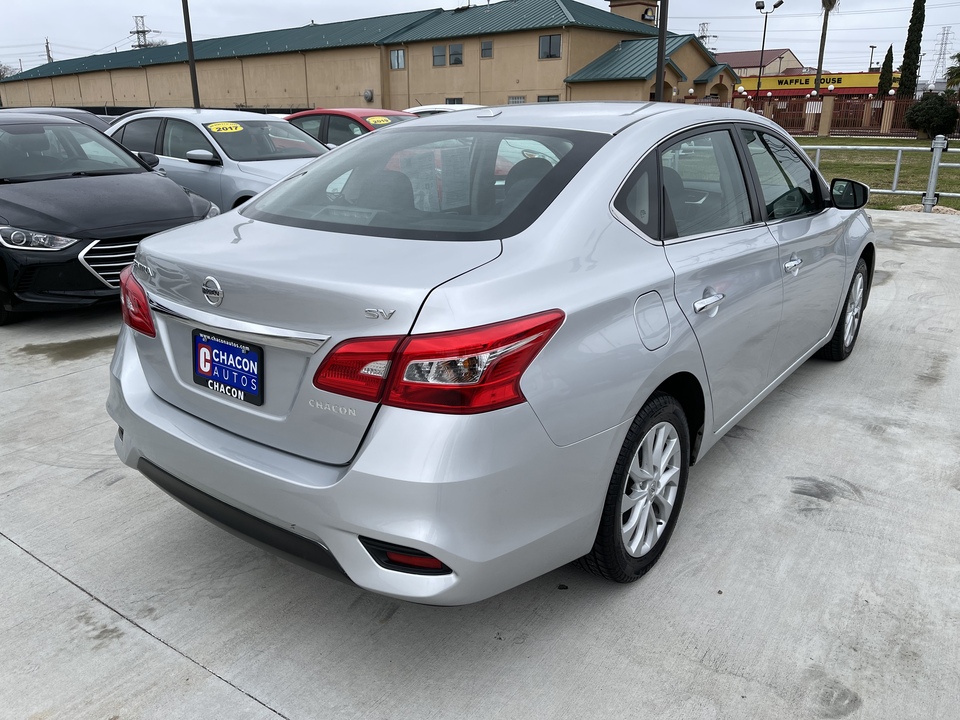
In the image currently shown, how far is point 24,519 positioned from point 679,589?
262 cm

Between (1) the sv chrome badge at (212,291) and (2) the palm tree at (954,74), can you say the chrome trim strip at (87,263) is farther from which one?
(2) the palm tree at (954,74)

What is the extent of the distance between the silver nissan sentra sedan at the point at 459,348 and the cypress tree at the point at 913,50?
2199 inches

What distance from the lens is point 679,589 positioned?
2.79 meters

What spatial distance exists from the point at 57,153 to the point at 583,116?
569 cm

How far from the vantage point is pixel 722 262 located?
297cm

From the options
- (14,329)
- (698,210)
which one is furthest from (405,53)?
(698,210)

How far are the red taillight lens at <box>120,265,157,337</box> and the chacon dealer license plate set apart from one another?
27 centimetres

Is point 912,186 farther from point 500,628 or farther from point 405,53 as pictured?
point 405,53

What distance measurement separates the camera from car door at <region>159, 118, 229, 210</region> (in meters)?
8.51

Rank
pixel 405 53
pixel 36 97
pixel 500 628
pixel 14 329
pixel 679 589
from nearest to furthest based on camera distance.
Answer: pixel 500 628
pixel 679 589
pixel 14 329
pixel 405 53
pixel 36 97

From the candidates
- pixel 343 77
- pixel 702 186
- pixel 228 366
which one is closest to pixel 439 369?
pixel 228 366

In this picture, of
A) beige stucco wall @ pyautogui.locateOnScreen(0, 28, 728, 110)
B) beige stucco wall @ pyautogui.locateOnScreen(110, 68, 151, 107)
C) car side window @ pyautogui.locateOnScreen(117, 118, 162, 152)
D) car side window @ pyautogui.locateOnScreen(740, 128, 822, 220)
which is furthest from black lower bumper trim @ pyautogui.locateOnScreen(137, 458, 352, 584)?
beige stucco wall @ pyautogui.locateOnScreen(110, 68, 151, 107)

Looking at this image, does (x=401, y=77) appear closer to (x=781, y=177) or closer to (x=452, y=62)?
(x=452, y=62)

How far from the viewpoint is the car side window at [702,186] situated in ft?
9.42
